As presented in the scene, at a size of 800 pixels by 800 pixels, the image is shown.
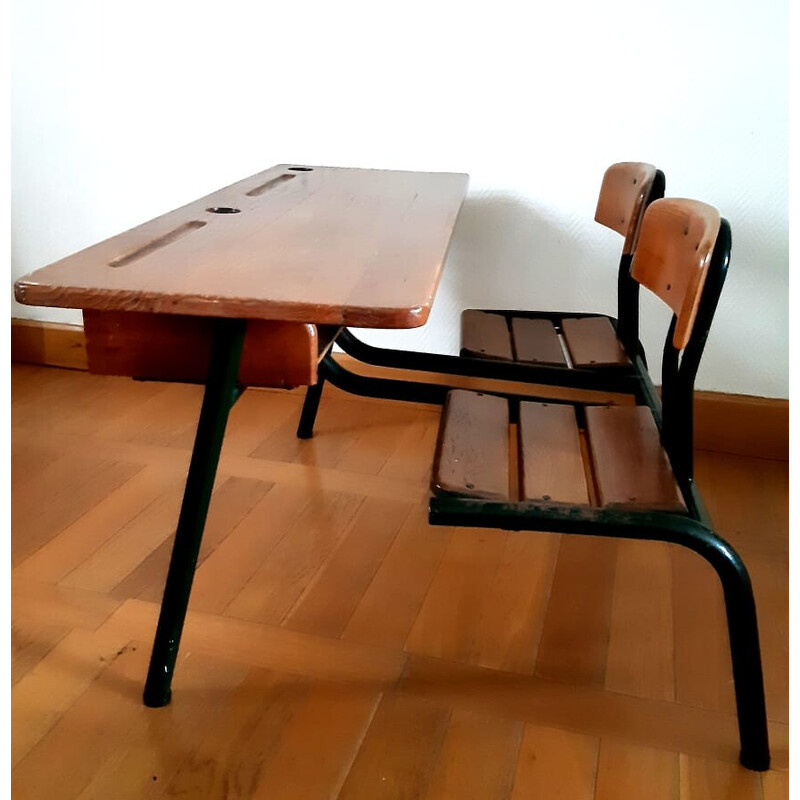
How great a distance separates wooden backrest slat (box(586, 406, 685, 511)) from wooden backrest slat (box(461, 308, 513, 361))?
0.28m

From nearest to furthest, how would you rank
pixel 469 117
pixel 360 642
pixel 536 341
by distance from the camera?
pixel 360 642 → pixel 536 341 → pixel 469 117

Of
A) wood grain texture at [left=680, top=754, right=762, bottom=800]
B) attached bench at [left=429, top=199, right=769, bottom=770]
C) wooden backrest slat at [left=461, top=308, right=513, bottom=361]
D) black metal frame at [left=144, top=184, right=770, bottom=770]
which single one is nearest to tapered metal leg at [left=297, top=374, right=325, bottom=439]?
wooden backrest slat at [left=461, top=308, right=513, bottom=361]

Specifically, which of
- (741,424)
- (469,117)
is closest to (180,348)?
(469,117)

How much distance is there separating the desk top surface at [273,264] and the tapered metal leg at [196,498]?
0.09 metres

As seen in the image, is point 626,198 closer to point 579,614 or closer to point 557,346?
point 557,346

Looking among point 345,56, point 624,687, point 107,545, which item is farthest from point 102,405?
point 624,687

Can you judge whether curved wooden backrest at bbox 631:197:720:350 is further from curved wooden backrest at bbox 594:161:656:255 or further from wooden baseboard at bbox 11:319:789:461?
wooden baseboard at bbox 11:319:789:461

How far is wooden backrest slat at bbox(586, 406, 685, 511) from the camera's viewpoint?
1105 mm

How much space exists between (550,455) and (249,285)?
0.49m

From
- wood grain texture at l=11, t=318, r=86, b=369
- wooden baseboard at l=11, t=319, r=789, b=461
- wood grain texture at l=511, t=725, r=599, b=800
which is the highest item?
wood grain texture at l=11, t=318, r=86, b=369

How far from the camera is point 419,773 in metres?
1.14

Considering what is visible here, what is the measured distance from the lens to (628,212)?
1624 millimetres

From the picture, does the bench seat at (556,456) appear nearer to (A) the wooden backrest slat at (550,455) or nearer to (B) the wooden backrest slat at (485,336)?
(A) the wooden backrest slat at (550,455)

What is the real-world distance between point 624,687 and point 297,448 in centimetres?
103
